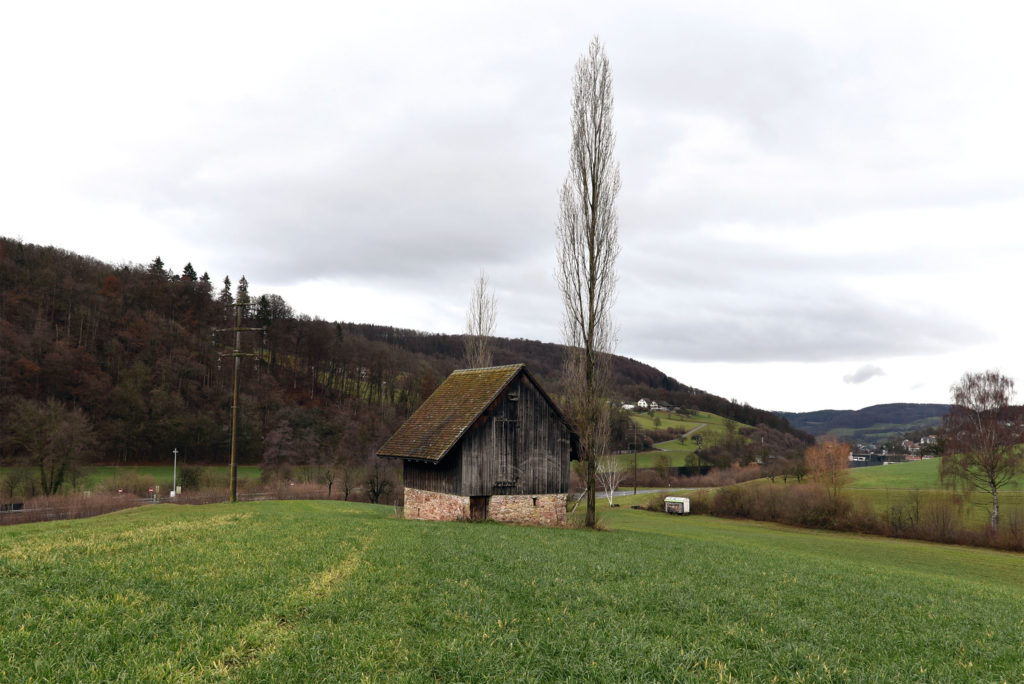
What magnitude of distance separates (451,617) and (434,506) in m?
20.1

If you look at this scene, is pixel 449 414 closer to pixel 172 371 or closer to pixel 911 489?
pixel 911 489

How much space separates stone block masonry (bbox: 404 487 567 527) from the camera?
27812 mm

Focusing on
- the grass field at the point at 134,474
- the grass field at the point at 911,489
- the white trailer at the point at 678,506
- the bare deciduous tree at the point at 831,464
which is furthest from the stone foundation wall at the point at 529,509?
the bare deciduous tree at the point at 831,464

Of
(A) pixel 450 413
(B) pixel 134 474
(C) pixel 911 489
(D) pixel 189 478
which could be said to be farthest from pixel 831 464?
(B) pixel 134 474

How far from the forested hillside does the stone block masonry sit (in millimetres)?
27741

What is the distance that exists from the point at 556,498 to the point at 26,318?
3940 inches

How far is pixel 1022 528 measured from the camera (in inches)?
1829

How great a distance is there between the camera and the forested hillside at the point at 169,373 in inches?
2963

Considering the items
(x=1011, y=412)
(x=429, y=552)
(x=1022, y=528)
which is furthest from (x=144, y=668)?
(x=1011, y=412)

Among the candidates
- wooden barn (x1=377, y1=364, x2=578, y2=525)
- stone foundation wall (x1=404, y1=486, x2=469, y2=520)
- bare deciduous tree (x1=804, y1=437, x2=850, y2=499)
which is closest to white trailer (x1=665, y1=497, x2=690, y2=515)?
bare deciduous tree (x1=804, y1=437, x2=850, y2=499)

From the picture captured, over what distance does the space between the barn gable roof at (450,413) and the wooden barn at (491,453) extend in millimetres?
64

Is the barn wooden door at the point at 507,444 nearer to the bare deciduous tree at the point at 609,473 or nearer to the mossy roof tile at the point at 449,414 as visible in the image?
the mossy roof tile at the point at 449,414

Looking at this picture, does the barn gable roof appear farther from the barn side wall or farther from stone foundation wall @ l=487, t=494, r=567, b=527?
stone foundation wall @ l=487, t=494, r=567, b=527

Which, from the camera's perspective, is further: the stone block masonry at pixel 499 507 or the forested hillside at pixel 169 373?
the forested hillside at pixel 169 373
